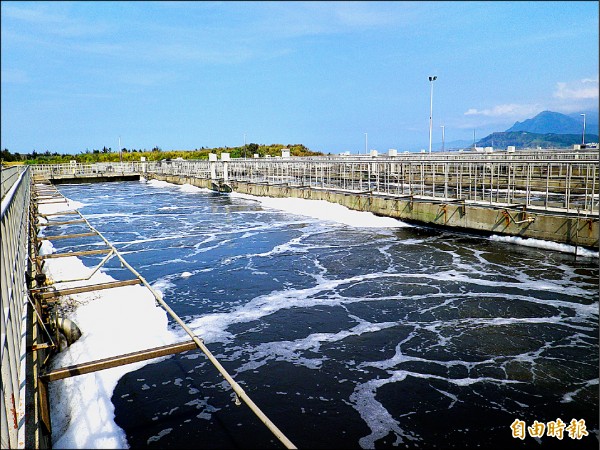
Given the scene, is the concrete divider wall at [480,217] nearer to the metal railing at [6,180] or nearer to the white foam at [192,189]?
the metal railing at [6,180]

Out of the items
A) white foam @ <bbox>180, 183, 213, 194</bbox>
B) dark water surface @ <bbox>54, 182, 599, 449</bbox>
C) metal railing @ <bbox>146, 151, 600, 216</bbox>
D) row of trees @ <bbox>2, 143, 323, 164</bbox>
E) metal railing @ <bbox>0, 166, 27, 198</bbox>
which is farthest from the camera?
row of trees @ <bbox>2, 143, 323, 164</bbox>

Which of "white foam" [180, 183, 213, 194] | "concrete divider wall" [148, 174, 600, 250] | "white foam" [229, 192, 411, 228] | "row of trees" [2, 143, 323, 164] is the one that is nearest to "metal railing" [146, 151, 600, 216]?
"concrete divider wall" [148, 174, 600, 250]

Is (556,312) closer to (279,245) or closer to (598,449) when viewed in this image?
(598,449)

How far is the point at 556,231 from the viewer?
14.3 m

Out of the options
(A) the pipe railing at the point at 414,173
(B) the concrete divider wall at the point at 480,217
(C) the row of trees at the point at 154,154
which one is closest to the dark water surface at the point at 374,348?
(B) the concrete divider wall at the point at 480,217

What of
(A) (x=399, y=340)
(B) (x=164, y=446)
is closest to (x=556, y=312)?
(A) (x=399, y=340)

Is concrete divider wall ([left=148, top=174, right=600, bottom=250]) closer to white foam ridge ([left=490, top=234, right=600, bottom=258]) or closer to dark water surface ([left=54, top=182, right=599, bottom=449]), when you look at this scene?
white foam ridge ([left=490, top=234, right=600, bottom=258])

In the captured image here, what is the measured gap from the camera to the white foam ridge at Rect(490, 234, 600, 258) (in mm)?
13641

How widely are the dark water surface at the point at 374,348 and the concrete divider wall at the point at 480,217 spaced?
674mm

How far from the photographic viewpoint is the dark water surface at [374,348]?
575 centimetres

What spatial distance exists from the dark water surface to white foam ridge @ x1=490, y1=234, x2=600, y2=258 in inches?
11.0

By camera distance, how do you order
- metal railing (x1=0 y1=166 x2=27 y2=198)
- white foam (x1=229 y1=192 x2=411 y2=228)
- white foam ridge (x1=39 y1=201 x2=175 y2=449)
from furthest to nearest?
white foam (x1=229 y1=192 x2=411 y2=228) → metal railing (x1=0 y1=166 x2=27 y2=198) → white foam ridge (x1=39 y1=201 x2=175 y2=449)

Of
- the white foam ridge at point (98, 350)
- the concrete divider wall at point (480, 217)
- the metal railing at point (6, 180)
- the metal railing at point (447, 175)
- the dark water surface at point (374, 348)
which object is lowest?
the dark water surface at point (374, 348)

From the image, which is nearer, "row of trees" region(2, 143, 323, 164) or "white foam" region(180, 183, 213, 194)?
"white foam" region(180, 183, 213, 194)
